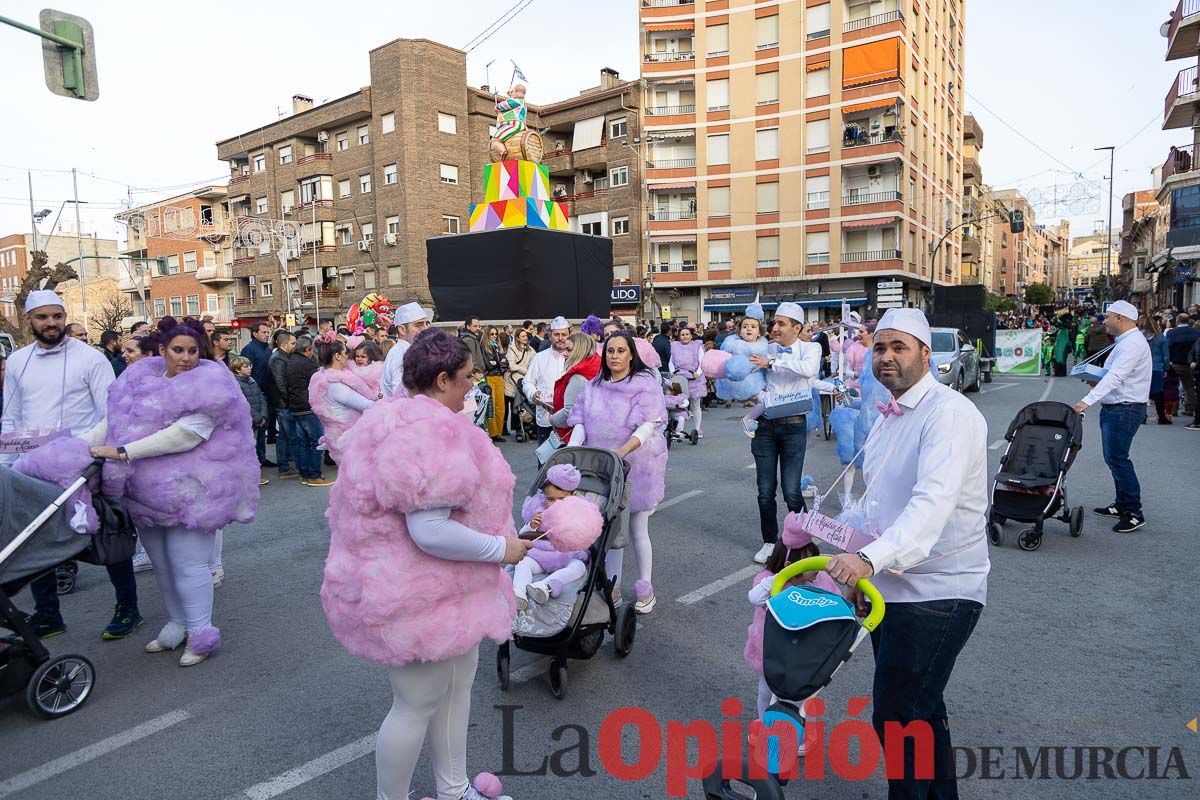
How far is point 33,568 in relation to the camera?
3.66m

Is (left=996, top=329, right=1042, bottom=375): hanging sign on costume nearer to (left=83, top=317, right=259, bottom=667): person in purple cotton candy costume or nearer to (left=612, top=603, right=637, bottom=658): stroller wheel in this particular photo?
(left=612, top=603, right=637, bottom=658): stroller wheel

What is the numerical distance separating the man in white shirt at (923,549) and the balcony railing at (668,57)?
42493 mm

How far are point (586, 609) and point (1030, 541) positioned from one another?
14.0ft

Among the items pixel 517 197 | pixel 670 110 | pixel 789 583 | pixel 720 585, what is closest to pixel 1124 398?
pixel 720 585

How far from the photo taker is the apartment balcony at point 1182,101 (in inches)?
1139

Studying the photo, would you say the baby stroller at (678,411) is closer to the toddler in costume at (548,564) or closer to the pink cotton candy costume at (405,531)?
the toddler in costume at (548,564)

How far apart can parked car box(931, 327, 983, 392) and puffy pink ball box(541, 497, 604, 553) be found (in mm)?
13055

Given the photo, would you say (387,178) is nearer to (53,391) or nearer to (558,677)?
(53,391)

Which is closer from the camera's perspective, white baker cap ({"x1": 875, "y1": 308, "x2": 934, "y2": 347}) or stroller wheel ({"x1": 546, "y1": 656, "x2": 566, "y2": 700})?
white baker cap ({"x1": 875, "y1": 308, "x2": 934, "y2": 347})

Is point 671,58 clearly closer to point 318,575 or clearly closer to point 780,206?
point 780,206

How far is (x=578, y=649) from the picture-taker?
390 cm

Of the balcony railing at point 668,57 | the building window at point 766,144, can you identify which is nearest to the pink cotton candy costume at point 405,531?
the building window at point 766,144

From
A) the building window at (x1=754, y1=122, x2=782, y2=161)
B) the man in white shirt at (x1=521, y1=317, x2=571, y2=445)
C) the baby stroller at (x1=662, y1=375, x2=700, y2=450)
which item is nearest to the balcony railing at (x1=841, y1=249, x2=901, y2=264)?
the building window at (x1=754, y1=122, x2=782, y2=161)

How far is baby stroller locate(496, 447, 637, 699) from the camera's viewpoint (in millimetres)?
3766
